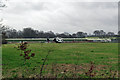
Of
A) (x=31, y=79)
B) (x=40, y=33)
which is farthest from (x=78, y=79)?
(x=40, y=33)

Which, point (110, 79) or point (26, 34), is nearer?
point (110, 79)

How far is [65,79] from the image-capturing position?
6266 millimetres

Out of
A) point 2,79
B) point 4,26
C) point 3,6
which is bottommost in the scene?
point 2,79

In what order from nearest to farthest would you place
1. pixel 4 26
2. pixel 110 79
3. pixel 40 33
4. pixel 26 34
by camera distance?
pixel 110 79
pixel 4 26
pixel 26 34
pixel 40 33

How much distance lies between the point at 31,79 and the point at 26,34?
7489cm

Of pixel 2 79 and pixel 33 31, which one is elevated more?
pixel 33 31

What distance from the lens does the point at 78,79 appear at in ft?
20.5

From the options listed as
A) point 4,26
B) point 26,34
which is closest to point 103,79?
point 4,26

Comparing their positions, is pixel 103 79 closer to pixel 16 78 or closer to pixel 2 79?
pixel 16 78

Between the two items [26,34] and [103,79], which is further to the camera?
[26,34]

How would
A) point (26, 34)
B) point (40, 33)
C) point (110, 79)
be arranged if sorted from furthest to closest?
point (40, 33), point (26, 34), point (110, 79)

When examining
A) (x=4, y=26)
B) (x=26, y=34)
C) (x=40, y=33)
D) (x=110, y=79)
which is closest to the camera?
(x=110, y=79)

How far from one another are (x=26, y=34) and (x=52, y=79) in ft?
247

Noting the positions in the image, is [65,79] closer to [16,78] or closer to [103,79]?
[103,79]
